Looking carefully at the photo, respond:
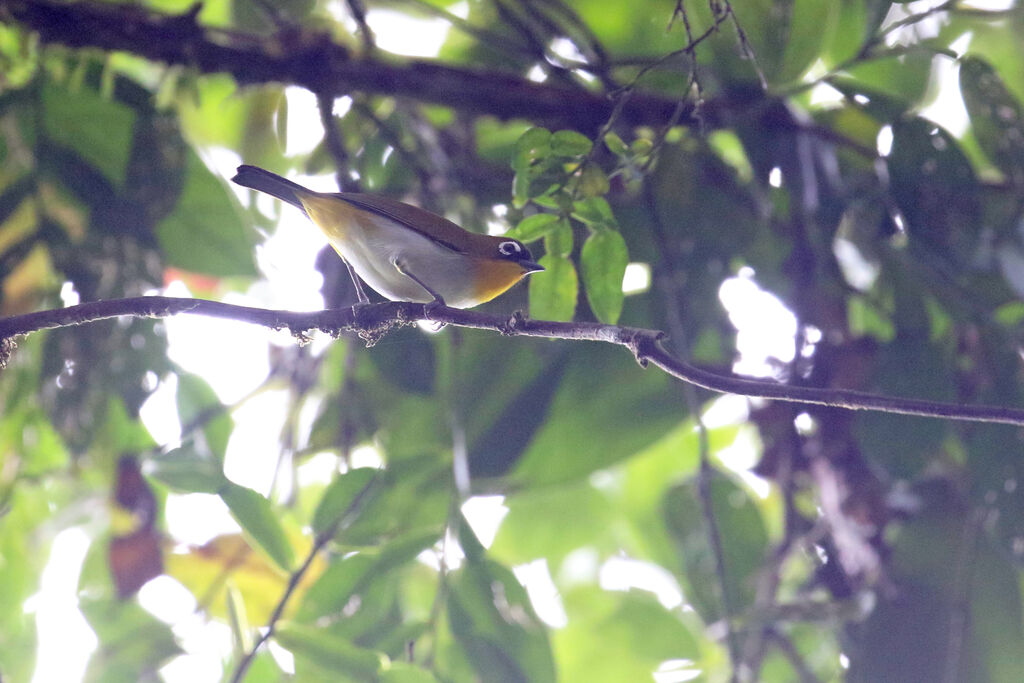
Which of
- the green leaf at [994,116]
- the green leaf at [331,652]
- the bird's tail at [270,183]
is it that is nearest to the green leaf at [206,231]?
the bird's tail at [270,183]

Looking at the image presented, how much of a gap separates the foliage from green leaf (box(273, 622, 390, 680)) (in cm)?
11

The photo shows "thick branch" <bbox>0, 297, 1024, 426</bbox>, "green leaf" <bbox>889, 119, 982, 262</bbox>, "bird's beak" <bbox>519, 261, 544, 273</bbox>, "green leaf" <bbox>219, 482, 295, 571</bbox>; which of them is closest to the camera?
"thick branch" <bbox>0, 297, 1024, 426</bbox>

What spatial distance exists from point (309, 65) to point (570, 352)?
1.11m

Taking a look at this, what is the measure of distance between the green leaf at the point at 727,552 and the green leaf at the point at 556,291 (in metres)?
1.08

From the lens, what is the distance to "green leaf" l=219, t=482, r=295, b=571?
171cm

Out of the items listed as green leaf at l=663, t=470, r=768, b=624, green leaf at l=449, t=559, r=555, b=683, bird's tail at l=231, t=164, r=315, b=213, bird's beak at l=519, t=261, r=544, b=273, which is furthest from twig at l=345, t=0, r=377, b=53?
green leaf at l=663, t=470, r=768, b=624

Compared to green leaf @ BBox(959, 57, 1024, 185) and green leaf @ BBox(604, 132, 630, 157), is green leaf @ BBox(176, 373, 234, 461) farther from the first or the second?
green leaf @ BBox(959, 57, 1024, 185)

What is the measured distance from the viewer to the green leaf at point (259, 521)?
1.71 meters

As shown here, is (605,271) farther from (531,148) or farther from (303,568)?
(303,568)

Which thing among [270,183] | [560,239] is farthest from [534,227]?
[270,183]

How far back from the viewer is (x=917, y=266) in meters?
2.17

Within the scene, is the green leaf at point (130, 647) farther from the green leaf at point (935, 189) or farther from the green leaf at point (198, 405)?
the green leaf at point (935, 189)

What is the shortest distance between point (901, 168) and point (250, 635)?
2.05 m

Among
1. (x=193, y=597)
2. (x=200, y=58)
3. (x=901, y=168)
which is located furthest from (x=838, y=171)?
(x=193, y=597)
